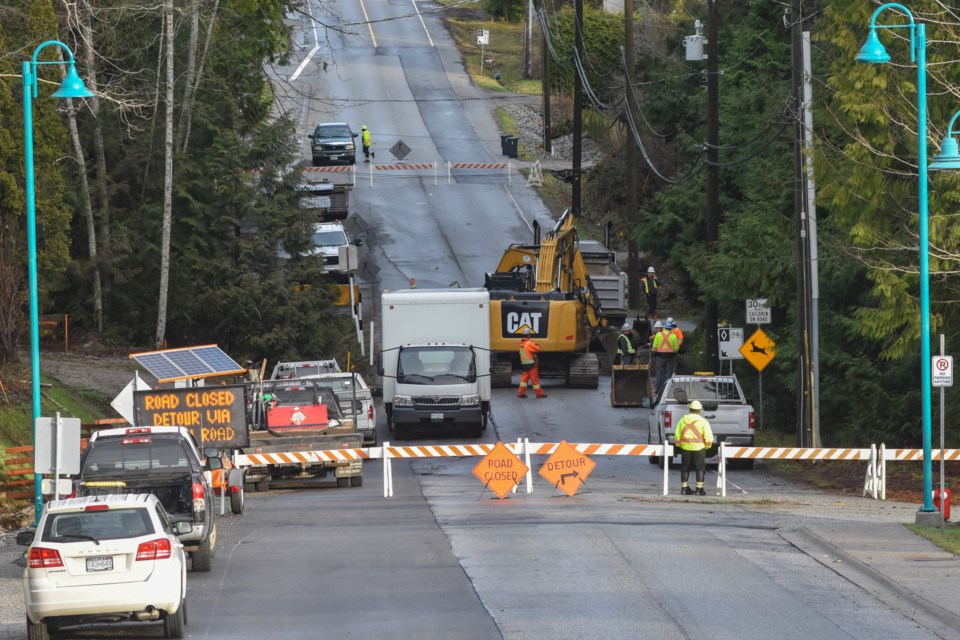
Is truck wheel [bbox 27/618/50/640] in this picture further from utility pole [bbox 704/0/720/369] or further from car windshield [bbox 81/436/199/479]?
utility pole [bbox 704/0/720/369]

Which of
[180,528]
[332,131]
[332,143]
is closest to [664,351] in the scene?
[180,528]

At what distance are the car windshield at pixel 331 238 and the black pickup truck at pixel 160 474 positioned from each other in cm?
3258

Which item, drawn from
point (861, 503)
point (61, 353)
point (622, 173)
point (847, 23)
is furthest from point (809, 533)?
point (622, 173)

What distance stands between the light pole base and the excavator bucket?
51.5 feet

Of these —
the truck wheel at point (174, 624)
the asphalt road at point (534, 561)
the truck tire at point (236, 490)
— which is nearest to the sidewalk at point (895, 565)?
the asphalt road at point (534, 561)

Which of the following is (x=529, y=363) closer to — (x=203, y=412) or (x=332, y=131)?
(x=203, y=412)

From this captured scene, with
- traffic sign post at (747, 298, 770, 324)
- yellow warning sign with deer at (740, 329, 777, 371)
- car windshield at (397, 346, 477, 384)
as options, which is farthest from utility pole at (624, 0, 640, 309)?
car windshield at (397, 346, 477, 384)

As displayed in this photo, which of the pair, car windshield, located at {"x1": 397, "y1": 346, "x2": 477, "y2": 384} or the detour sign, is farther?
car windshield, located at {"x1": 397, "y1": 346, "x2": 477, "y2": 384}

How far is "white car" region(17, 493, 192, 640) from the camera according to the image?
13.5 m

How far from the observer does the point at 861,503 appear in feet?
79.9

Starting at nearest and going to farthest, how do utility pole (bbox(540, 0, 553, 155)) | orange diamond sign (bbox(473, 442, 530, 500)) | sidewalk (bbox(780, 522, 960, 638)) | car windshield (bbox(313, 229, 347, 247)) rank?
sidewalk (bbox(780, 522, 960, 638)) < orange diamond sign (bbox(473, 442, 530, 500)) < car windshield (bbox(313, 229, 347, 247)) < utility pole (bbox(540, 0, 553, 155))

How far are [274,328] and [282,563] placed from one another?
24.5 m

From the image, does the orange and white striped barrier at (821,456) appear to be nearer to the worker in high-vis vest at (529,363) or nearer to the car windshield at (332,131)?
the worker in high-vis vest at (529,363)

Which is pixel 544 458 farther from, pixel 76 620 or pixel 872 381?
pixel 76 620
